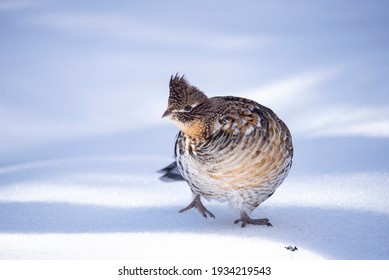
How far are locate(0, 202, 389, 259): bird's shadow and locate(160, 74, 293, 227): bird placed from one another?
0.20 m

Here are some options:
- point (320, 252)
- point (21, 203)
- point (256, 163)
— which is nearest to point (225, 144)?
point (256, 163)

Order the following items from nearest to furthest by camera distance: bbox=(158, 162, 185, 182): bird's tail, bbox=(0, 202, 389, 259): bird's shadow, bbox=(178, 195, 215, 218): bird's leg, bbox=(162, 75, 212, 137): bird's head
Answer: bbox=(0, 202, 389, 259): bird's shadow
bbox=(162, 75, 212, 137): bird's head
bbox=(178, 195, 215, 218): bird's leg
bbox=(158, 162, 185, 182): bird's tail

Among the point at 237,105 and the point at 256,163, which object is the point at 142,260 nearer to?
the point at 256,163

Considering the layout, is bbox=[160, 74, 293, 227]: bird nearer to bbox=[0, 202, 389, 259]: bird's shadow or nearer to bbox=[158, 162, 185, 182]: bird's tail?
bbox=[0, 202, 389, 259]: bird's shadow

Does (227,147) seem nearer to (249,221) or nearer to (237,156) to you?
(237,156)

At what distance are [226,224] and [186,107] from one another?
84 cm

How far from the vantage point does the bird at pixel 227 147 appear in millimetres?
3201

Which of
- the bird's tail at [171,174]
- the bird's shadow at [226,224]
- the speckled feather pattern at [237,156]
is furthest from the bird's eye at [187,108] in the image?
the bird's tail at [171,174]

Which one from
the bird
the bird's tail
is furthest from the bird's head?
the bird's tail

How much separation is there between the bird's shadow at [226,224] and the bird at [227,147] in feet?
0.66

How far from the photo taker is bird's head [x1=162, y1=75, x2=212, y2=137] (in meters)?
3.16

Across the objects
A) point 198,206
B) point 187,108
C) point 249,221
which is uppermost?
point 187,108

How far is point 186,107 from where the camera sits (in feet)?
10.4

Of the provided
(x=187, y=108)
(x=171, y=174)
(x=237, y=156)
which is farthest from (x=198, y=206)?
(x=187, y=108)
